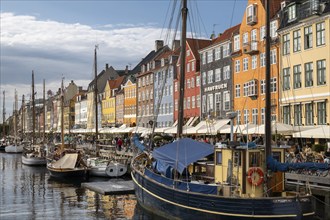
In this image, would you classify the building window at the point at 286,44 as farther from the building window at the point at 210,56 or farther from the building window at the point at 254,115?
the building window at the point at 210,56

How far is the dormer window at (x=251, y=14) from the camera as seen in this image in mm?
52625

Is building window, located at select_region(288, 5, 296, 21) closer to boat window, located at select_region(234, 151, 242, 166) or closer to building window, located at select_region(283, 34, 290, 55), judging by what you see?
building window, located at select_region(283, 34, 290, 55)

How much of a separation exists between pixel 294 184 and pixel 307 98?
68.4 ft

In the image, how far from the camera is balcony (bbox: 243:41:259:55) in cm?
5259

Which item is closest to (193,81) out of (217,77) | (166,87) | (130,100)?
(217,77)

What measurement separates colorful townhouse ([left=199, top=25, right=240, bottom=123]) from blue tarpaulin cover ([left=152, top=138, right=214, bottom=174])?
105 feet

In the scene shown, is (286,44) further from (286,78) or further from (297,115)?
(297,115)

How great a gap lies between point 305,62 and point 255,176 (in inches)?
1043

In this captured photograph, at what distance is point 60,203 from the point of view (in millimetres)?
32625

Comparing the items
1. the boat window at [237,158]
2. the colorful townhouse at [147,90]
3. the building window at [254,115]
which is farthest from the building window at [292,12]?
the colorful townhouse at [147,90]

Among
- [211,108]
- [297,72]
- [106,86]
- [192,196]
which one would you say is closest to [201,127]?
[297,72]

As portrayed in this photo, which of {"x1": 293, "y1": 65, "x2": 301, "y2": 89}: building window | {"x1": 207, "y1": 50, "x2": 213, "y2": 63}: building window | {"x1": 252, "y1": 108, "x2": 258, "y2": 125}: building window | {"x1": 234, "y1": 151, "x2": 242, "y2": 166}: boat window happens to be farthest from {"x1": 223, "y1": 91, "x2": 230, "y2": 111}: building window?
{"x1": 234, "y1": 151, "x2": 242, "y2": 166}: boat window

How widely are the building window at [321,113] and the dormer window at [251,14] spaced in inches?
522

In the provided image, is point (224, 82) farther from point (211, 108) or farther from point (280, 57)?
point (280, 57)
